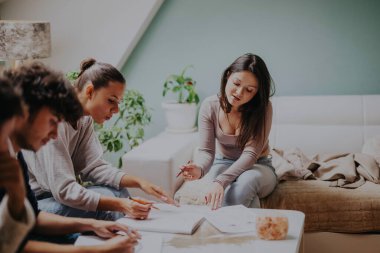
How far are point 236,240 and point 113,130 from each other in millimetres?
1756

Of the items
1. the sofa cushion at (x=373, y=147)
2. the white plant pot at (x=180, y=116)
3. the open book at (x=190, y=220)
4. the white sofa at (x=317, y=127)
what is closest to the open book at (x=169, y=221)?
the open book at (x=190, y=220)

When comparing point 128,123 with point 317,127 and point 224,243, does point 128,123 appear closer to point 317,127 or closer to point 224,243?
point 317,127

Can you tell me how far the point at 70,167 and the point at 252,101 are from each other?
1.00 metres

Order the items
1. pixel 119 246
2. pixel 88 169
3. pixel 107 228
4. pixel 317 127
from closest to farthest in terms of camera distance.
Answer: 1. pixel 119 246
2. pixel 107 228
3. pixel 88 169
4. pixel 317 127

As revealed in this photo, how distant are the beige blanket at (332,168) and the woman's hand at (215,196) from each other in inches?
21.9

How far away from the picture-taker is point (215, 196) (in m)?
2.12

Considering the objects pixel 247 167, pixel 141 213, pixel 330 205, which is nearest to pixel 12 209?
pixel 141 213

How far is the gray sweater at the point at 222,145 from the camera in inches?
94.7

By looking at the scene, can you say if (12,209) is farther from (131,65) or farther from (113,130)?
(131,65)

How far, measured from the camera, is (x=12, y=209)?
116cm

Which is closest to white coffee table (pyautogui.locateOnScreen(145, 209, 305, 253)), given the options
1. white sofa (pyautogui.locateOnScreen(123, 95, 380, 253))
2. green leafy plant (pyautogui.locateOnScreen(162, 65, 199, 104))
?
white sofa (pyautogui.locateOnScreen(123, 95, 380, 253))

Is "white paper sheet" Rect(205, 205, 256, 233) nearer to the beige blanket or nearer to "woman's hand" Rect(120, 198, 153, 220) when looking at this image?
"woman's hand" Rect(120, 198, 153, 220)

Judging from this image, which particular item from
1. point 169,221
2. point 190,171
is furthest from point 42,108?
point 190,171

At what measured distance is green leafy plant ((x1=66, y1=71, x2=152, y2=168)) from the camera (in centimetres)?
324
